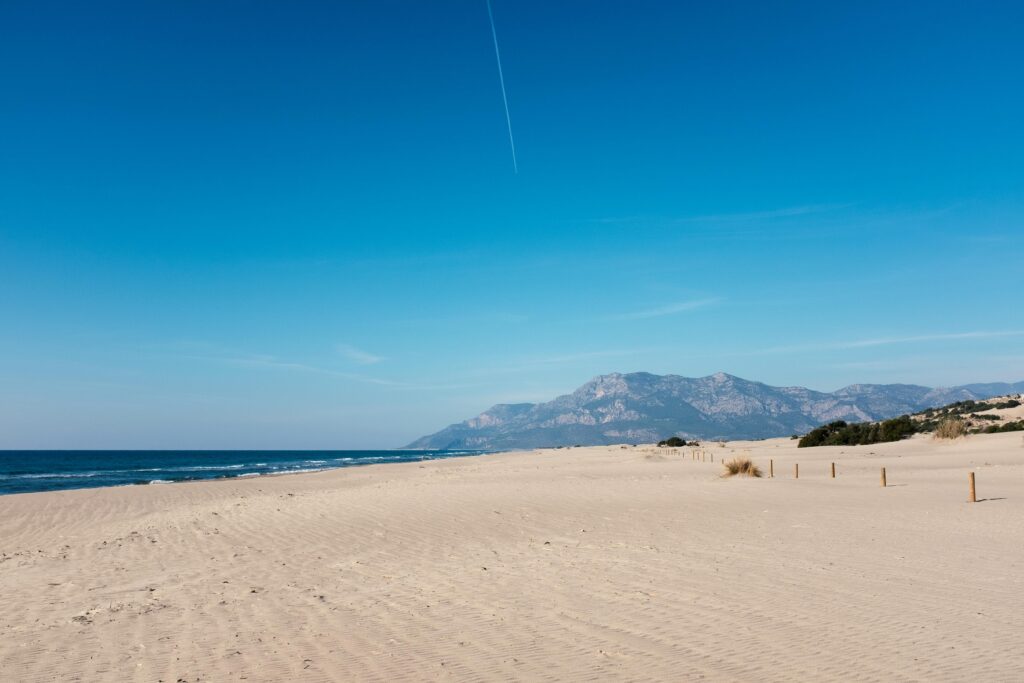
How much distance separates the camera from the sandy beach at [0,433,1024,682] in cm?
699

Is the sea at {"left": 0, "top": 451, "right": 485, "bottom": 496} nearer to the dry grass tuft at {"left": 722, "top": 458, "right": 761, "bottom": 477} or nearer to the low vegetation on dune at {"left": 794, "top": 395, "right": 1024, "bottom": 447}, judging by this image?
the dry grass tuft at {"left": 722, "top": 458, "right": 761, "bottom": 477}

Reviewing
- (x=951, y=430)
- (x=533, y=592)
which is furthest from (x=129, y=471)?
(x=951, y=430)

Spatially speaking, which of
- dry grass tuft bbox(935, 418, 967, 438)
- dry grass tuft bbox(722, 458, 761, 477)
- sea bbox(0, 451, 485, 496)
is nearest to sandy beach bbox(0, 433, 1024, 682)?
dry grass tuft bbox(722, 458, 761, 477)

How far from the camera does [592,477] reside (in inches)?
1277

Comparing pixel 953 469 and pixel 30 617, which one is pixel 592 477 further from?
pixel 30 617

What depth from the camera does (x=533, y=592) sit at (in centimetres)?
995

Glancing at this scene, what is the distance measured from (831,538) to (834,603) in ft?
18.2

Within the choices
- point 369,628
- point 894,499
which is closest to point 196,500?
point 369,628

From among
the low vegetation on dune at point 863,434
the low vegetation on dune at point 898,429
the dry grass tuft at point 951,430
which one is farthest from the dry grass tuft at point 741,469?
the low vegetation on dune at point 863,434

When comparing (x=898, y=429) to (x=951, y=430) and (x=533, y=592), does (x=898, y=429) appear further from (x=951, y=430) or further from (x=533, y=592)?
(x=533, y=592)

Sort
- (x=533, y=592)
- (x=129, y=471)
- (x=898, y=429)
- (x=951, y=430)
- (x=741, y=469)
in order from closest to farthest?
(x=533, y=592) → (x=741, y=469) → (x=951, y=430) → (x=898, y=429) → (x=129, y=471)

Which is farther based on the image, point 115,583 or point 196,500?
point 196,500

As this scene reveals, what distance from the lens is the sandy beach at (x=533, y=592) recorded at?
699 cm

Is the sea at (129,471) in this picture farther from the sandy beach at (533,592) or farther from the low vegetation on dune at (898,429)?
the low vegetation on dune at (898,429)
